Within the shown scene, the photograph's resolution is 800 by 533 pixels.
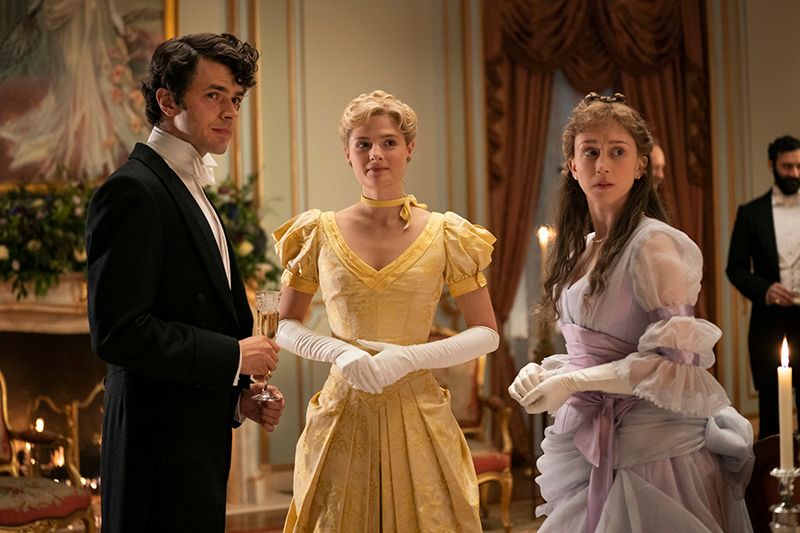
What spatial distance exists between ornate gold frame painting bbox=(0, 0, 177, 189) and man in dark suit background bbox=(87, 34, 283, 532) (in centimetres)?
359

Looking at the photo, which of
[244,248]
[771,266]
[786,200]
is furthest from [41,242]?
[786,200]

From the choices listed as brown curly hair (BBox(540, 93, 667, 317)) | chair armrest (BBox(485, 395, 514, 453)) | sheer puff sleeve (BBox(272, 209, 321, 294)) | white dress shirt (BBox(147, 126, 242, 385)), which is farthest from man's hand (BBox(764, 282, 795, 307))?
white dress shirt (BBox(147, 126, 242, 385))

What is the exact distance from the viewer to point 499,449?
215 inches

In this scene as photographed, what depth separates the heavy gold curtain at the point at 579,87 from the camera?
22.2 ft

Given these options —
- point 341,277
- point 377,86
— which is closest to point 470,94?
point 377,86

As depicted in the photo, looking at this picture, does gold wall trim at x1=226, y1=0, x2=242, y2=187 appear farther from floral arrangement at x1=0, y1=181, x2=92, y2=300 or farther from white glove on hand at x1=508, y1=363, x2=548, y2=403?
white glove on hand at x1=508, y1=363, x2=548, y2=403

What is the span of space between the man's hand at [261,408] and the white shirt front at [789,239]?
4.14m

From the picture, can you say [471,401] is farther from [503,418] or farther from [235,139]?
[235,139]

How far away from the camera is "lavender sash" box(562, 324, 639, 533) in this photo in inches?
99.0

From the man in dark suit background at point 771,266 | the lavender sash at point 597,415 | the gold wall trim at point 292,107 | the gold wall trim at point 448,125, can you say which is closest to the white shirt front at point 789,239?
the man in dark suit background at point 771,266

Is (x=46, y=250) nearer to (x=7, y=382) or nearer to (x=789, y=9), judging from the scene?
(x=7, y=382)

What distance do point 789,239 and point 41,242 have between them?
3.85m

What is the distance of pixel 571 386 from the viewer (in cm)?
249

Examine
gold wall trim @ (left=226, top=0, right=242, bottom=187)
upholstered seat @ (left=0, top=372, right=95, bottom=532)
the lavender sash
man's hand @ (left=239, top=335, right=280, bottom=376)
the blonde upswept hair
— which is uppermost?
gold wall trim @ (left=226, top=0, right=242, bottom=187)
